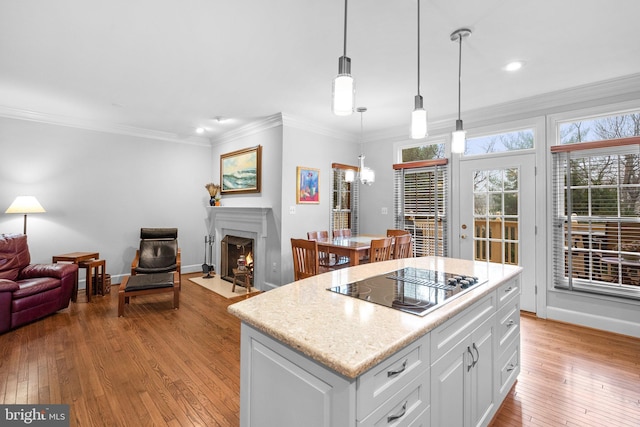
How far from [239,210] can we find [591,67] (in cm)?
473

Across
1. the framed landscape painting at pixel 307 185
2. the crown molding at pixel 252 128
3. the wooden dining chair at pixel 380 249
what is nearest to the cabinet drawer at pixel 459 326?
the wooden dining chair at pixel 380 249

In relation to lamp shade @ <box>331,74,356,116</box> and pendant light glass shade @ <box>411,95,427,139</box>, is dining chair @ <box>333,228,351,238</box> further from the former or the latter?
lamp shade @ <box>331,74,356,116</box>

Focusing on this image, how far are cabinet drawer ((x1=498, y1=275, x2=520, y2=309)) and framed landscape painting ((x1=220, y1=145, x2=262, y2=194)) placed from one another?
369 cm

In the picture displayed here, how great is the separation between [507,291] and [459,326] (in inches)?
33.6

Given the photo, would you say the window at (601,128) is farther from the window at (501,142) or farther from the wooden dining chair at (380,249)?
the wooden dining chair at (380,249)

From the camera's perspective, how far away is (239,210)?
5.09m

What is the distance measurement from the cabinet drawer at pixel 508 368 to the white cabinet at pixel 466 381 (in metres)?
0.19

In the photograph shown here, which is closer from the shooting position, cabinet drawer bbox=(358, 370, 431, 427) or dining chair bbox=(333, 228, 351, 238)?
cabinet drawer bbox=(358, 370, 431, 427)

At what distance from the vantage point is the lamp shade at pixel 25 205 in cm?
392

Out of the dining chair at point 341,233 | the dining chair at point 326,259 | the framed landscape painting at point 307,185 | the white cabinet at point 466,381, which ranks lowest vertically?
the white cabinet at point 466,381

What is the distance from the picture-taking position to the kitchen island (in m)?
0.97

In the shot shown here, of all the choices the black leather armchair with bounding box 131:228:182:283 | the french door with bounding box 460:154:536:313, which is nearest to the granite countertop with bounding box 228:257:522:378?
the french door with bounding box 460:154:536:313

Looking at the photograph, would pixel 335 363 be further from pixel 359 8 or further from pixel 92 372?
pixel 92 372

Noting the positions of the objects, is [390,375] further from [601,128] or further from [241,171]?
[241,171]
